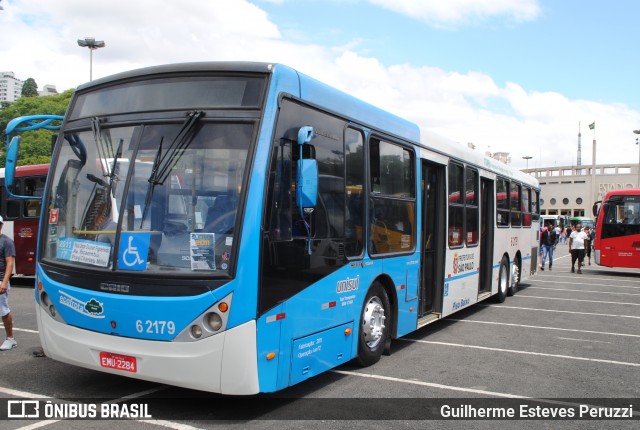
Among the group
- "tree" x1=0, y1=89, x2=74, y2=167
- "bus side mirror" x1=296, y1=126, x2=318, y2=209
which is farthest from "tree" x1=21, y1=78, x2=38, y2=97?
"bus side mirror" x1=296, y1=126, x2=318, y2=209

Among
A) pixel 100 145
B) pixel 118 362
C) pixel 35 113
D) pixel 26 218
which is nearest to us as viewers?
pixel 118 362

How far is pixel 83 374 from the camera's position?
6145 mm

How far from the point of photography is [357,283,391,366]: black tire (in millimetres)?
6441

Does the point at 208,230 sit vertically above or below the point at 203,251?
above

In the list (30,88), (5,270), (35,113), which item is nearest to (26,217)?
(5,270)

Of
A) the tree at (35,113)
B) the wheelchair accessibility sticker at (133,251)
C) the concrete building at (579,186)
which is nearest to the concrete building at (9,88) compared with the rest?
the tree at (35,113)

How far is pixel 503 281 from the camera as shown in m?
12.9

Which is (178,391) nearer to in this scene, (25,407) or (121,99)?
(25,407)

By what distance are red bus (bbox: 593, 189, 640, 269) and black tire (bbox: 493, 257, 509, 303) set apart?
10.6 m

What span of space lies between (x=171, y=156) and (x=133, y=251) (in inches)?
33.7

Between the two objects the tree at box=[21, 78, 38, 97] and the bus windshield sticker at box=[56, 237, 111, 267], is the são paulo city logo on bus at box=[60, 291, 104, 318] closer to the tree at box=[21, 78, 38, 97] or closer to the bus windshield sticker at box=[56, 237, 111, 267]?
the bus windshield sticker at box=[56, 237, 111, 267]

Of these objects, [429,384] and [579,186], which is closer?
[429,384]

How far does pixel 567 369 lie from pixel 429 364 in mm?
1712

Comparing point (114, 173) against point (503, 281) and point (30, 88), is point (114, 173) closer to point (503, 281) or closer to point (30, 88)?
point (503, 281)
